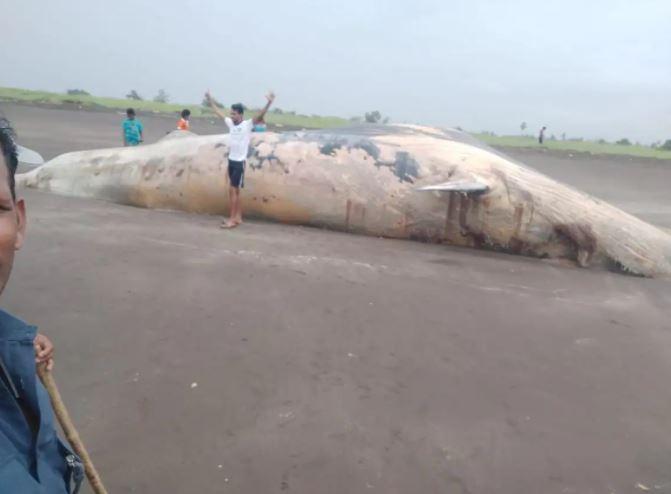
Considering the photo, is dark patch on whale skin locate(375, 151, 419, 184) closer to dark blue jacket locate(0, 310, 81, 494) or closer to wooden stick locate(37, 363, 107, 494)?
wooden stick locate(37, 363, 107, 494)

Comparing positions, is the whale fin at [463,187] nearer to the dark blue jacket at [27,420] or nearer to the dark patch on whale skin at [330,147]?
the dark patch on whale skin at [330,147]

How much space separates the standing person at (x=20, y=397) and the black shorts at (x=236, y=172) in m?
6.12

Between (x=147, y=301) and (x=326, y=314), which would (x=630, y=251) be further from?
(x=147, y=301)

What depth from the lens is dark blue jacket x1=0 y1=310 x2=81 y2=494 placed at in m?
1.33

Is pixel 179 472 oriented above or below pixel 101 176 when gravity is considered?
below

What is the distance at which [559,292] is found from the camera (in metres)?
5.39

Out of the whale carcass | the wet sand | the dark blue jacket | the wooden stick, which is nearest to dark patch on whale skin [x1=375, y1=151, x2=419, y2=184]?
the whale carcass

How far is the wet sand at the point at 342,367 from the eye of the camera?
105 inches

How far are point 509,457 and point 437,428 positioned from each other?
38 centimetres

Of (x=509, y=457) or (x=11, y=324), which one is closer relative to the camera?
(x=11, y=324)

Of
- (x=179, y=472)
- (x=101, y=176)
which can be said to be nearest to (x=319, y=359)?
(x=179, y=472)

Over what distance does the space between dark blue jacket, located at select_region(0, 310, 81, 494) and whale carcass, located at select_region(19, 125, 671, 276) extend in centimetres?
562

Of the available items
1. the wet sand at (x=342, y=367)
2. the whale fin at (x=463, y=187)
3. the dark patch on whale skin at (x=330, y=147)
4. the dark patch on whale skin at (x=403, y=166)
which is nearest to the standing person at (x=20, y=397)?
the wet sand at (x=342, y=367)

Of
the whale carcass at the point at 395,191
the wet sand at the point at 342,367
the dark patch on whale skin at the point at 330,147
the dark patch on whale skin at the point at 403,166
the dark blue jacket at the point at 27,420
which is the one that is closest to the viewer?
the dark blue jacket at the point at 27,420
